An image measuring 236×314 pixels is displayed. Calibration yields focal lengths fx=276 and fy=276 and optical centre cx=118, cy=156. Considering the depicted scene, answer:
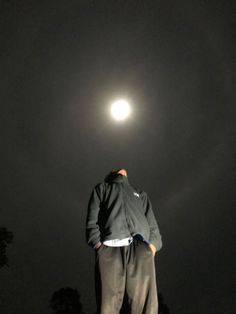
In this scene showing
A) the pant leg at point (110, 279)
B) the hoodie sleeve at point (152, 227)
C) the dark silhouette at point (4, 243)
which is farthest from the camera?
the dark silhouette at point (4, 243)

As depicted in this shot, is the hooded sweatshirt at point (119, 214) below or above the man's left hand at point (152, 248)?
above

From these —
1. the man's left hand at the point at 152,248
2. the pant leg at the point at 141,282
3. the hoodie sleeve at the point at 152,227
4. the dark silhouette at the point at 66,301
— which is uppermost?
the hoodie sleeve at the point at 152,227

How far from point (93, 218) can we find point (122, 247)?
64 cm

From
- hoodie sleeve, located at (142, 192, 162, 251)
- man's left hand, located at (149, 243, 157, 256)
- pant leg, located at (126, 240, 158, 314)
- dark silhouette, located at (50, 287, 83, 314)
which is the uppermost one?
hoodie sleeve, located at (142, 192, 162, 251)

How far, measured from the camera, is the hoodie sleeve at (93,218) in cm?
387

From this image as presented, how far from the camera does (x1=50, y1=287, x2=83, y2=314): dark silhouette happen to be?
99.4ft

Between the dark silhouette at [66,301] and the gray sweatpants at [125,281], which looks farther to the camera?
the dark silhouette at [66,301]

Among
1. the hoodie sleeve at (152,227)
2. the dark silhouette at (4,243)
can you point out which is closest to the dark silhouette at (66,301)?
the dark silhouette at (4,243)

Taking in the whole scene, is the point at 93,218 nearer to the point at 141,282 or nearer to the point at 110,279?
the point at 110,279

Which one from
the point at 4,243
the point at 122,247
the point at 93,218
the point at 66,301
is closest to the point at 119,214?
the point at 93,218

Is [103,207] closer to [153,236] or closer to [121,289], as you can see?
[153,236]

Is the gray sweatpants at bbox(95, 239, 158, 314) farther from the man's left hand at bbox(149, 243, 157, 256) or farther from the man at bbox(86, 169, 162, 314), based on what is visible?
the man's left hand at bbox(149, 243, 157, 256)

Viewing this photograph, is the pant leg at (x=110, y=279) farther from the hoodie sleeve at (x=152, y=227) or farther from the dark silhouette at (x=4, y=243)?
the dark silhouette at (x=4, y=243)

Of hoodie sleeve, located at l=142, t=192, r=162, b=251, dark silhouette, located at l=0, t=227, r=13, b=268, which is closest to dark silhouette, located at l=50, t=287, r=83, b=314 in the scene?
dark silhouette, located at l=0, t=227, r=13, b=268
